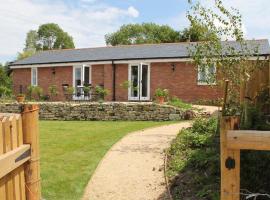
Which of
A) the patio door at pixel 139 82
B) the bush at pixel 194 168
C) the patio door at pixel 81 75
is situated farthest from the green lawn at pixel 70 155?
the patio door at pixel 81 75

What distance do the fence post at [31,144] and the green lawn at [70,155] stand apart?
7.91 feet

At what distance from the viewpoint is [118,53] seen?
90.2ft

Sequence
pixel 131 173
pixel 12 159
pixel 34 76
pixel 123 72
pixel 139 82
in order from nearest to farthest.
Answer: pixel 12 159 < pixel 131 173 < pixel 139 82 < pixel 123 72 < pixel 34 76

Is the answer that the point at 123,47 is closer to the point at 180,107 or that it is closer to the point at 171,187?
the point at 180,107

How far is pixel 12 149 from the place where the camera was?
3.78 m

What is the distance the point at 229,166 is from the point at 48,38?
78.4 metres

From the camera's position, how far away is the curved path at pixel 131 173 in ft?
22.2

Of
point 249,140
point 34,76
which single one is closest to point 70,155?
point 249,140

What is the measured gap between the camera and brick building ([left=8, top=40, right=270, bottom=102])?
2362cm

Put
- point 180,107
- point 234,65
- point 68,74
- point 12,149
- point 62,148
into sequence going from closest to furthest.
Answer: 1. point 12,149
2. point 234,65
3. point 62,148
4. point 180,107
5. point 68,74

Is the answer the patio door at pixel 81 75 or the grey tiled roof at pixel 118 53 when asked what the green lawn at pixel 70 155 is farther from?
the patio door at pixel 81 75

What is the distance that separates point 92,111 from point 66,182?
12002 millimetres

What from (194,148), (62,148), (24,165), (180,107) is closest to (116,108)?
(180,107)

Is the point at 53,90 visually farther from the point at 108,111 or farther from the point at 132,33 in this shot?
the point at 132,33
